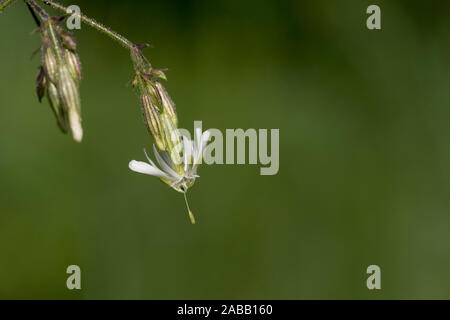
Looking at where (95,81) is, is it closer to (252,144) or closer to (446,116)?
(252,144)

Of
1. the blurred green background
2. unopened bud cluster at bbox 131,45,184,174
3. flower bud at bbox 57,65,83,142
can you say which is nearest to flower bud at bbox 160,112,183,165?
unopened bud cluster at bbox 131,45,184,174

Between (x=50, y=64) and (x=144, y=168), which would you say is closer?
(x=50, y=64)

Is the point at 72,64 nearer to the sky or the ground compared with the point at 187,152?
nearer to the sky

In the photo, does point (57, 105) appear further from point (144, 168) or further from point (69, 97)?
point (144, 168)

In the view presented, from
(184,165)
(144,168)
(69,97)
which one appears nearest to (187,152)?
(184,165)

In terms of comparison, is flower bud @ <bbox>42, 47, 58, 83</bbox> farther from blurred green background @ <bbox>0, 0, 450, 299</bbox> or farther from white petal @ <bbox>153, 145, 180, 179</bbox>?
blurred green background @ <bbox>0, 0, 450, 299</bbox>

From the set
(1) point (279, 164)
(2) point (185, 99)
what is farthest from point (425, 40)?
(2) point (185, 99)
